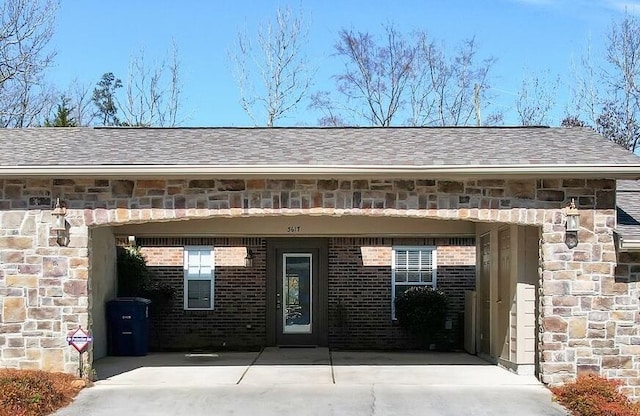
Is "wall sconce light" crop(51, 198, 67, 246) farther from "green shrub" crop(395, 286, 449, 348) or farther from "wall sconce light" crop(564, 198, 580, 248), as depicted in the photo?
"green shrub" crop(395, 286, 449, 348)

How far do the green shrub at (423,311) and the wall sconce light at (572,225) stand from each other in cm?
574

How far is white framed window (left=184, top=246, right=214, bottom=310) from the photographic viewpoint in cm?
1755

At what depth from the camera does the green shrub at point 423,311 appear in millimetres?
16750

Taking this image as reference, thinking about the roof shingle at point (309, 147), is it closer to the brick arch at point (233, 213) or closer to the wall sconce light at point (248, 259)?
the brick arch at point (233, 213)

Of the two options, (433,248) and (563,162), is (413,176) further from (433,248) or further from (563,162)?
(433,248)

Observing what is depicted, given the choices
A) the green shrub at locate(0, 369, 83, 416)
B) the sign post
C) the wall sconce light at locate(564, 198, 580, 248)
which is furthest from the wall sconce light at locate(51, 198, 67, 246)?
the wall sconce light at locate(564, 198, 580, 248)

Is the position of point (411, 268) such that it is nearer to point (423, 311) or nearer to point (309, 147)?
point (423, 311)

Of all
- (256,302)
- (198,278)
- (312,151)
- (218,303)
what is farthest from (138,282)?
(312,151)

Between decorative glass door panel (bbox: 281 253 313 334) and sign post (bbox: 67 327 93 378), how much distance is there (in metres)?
6.68

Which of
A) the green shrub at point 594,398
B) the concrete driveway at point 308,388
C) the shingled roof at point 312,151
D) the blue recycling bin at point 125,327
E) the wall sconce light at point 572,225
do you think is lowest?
the concrete driveway at point 308,388

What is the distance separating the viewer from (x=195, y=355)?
50.6 ft

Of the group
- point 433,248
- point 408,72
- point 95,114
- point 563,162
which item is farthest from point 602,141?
point 95,114

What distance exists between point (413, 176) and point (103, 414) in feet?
16.7

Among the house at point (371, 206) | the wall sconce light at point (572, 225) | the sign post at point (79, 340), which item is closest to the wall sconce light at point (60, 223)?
the house at point (371, 206)
